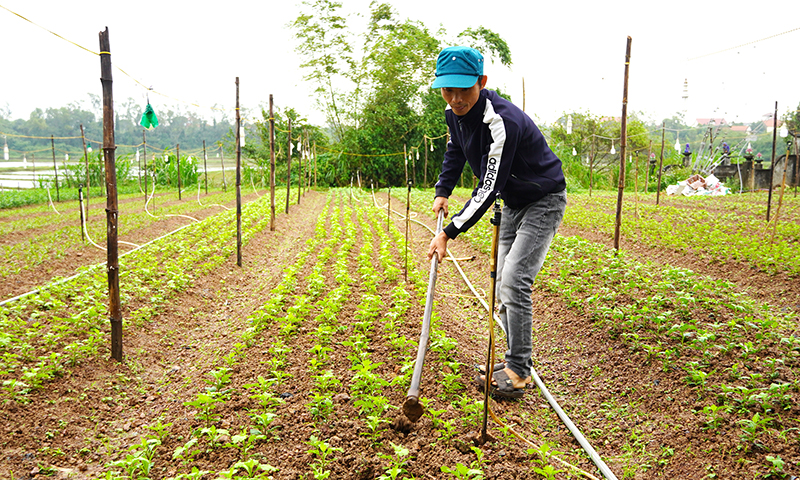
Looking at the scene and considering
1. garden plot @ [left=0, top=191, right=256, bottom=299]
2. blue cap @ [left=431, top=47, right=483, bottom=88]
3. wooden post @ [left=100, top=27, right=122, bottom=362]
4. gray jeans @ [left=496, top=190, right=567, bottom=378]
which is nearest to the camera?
blue cap @ [left=431, top=47, right=483, bottom=88]

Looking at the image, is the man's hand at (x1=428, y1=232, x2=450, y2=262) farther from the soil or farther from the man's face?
the soil

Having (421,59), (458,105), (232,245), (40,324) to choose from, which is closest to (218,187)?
(421,59)

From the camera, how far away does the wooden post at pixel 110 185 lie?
3.88 meters

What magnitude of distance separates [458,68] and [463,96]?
0.62 feet

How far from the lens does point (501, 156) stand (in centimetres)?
282

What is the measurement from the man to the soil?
1.76 ft

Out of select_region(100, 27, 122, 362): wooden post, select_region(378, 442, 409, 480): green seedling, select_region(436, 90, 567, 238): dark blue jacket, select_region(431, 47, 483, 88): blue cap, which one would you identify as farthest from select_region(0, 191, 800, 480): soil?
select_region(431, 47, 483, 88): blue cap

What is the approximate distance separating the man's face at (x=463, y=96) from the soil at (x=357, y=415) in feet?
6.08

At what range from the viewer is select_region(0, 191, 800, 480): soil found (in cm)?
263

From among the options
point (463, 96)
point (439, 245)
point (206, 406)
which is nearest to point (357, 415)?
point (206, 406)

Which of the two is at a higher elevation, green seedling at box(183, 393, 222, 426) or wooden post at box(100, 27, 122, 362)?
wooden post at box(100, 27, 122, 362)

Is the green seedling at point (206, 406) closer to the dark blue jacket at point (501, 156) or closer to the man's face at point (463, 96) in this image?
the dark blue jacket at point (501, 156)

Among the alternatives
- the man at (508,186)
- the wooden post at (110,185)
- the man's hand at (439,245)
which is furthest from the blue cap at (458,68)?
the wooden post at (110,185)

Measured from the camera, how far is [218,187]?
32.0m
